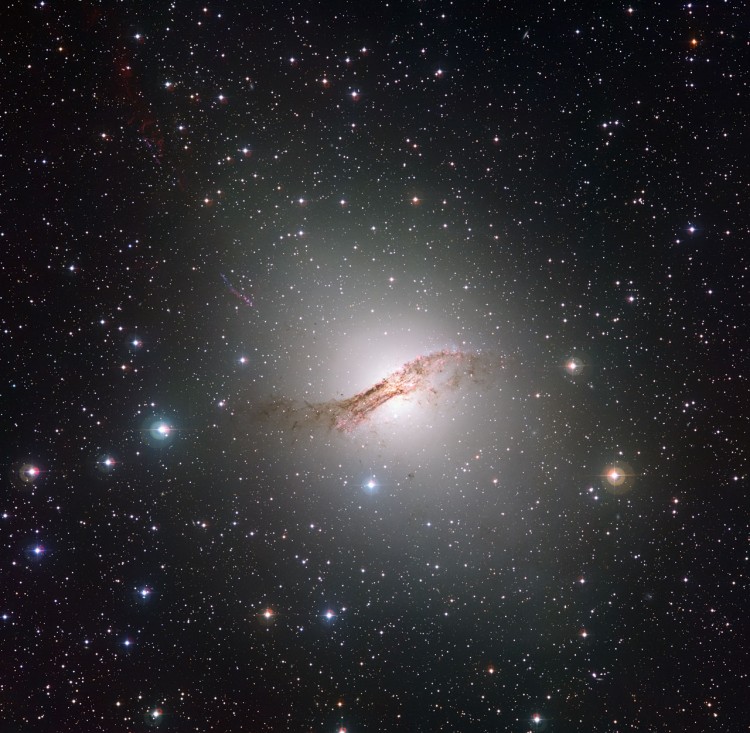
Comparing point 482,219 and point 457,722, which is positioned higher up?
point 482,219

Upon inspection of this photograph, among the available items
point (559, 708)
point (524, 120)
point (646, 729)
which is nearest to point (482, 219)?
point (524, 120)

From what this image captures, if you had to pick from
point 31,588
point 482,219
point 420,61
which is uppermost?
point 420,61

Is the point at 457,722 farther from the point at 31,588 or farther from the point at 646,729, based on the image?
the point at 31,588

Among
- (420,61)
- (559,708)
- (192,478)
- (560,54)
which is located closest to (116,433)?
(192,478)

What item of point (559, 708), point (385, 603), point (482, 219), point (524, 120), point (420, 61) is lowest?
point (559, 708)

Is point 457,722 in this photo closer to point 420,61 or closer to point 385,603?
point 385,603

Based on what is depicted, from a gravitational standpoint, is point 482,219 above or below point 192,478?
above
